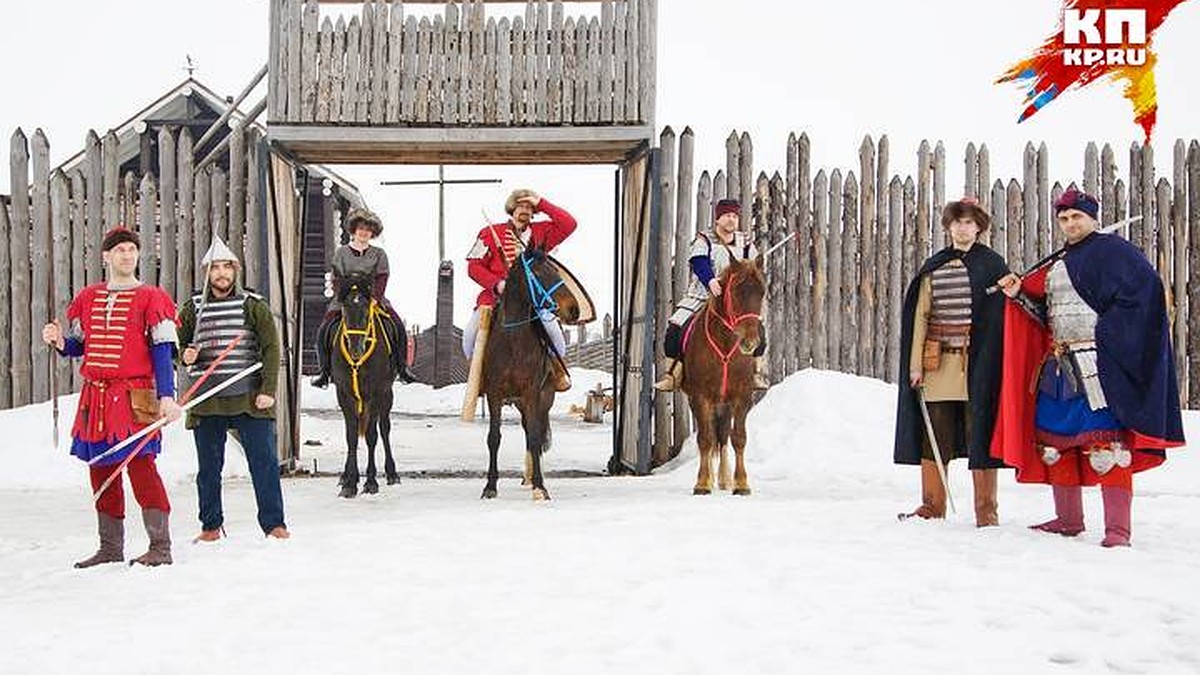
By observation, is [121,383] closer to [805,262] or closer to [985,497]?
[985,497]

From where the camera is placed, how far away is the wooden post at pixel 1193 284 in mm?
10820

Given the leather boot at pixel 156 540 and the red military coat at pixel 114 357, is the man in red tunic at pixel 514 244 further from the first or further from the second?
the leather boot at pixel 156 540

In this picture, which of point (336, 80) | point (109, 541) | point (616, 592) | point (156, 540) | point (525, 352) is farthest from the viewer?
point (336, 80)

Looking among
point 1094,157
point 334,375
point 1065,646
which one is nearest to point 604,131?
point 334,375

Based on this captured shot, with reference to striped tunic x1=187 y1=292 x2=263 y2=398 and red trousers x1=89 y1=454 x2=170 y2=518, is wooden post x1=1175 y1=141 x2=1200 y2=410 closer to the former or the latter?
striped tunic x1=187 y1=292 x2=263 y2=398

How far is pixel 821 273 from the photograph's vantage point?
10570 mm

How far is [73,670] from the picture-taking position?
11.3 ft

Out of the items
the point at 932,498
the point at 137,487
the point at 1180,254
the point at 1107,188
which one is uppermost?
the point at 1107,188

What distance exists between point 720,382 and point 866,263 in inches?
121

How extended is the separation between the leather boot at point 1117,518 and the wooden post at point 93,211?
338 inches

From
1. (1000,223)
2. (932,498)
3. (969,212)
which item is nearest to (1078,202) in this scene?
(969,212)

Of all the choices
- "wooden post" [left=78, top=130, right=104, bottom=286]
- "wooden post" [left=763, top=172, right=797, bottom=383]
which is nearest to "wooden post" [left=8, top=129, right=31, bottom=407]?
"wooden post" [left=78, top=130, right=104, bottom=286]

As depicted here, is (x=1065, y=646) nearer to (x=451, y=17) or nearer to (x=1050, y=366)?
(x=1050, y=366)

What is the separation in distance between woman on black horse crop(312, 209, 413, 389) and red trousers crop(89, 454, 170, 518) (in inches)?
134
